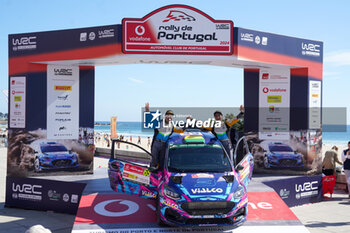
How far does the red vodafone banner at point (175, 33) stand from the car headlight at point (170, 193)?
14.0 feet

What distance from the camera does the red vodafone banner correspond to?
902 centimetres

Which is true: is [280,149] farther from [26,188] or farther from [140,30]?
[26,188]

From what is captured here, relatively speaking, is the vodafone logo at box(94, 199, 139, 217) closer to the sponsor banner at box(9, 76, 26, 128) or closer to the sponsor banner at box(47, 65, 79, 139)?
the sponsor banner at box(47, 65, 79, 139)

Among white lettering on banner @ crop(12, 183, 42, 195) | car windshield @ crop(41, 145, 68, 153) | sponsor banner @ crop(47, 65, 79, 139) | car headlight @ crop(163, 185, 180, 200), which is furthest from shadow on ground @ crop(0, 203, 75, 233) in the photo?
car headlight @ crop(163, 185, 180, 200)

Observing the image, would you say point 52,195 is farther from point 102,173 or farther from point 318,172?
point 318,172

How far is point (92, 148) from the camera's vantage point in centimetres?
1057

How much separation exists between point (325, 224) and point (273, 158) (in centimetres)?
330

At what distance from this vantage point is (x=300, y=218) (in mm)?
8750

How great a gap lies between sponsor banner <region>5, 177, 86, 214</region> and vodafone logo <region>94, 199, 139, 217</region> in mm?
1800

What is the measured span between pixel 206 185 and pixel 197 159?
859 millimetres

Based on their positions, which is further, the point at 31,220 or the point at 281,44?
the point at 281,44

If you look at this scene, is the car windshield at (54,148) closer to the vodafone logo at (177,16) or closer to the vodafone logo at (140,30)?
the vodafone logo at (140,30)

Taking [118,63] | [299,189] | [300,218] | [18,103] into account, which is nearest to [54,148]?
[18,103]

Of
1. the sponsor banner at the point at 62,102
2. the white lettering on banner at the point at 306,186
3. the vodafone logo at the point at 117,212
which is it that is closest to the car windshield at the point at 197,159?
the vodafone logo at the point at 117,212
